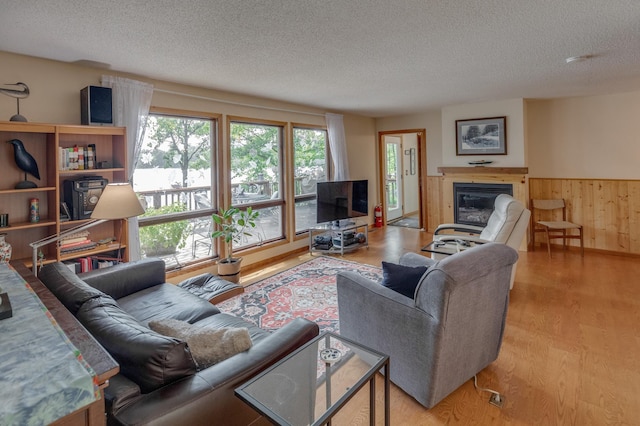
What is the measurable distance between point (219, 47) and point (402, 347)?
248cm

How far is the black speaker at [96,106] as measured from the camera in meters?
2.96

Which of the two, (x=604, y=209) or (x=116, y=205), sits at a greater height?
(x=116, y=205)

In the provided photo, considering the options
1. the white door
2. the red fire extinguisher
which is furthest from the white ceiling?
the white door

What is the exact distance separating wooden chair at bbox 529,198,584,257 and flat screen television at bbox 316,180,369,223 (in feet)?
8.54

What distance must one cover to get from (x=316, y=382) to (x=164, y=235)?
2.95m

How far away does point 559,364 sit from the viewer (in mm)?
2350

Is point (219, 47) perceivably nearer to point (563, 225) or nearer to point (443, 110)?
point (443, 110)

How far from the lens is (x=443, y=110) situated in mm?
5902

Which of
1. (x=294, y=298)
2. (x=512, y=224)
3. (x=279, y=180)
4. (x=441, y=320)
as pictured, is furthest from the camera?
(x=279, y=180)

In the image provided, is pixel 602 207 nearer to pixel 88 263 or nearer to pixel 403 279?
pixel 403 279

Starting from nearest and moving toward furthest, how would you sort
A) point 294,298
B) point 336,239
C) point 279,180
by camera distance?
point 294,298
point 279,180
point 336,239

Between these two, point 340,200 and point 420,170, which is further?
point 420,170

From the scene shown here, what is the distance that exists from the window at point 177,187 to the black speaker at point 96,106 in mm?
529

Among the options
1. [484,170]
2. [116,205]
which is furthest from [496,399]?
[484,170]
